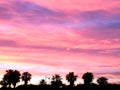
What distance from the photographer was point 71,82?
19575 centimetres

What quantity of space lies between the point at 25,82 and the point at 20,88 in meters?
47.5

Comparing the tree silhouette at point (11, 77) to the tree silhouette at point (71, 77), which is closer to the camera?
the tree silhouette at point (11, 77)

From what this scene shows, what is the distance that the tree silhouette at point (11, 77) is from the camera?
582 ft

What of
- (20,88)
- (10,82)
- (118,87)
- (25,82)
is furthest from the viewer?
(25,82)

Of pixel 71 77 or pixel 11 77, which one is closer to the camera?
pixel 11 77

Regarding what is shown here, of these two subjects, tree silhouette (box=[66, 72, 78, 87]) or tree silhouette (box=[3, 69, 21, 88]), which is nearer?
tree silhouette (box=[3, 69, 21, 88])

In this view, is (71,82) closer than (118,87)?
No

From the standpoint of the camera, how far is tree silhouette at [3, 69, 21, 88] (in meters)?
178

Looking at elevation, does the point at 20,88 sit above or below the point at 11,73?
below

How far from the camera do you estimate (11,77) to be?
180m

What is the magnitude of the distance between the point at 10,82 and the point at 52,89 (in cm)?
4753

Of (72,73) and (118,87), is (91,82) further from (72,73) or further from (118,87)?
(118,87)

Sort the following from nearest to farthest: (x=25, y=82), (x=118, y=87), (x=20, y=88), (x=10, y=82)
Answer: (x=118, y=87) → (x=20, y=88) → (x=10, y=82) → (x=25, y=82)

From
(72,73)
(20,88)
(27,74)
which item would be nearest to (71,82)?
(72,73)
